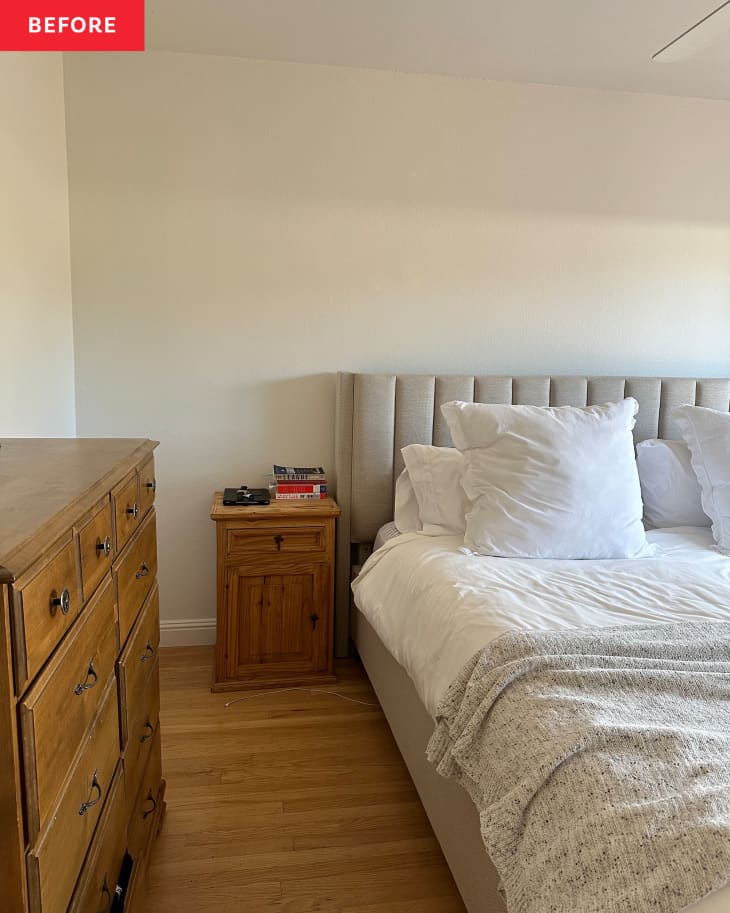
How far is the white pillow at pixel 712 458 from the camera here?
2430 millimetres

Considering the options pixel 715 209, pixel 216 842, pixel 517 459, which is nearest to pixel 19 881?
pixel 216 842

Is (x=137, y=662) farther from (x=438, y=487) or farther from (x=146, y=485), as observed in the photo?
(x=438, y=487)

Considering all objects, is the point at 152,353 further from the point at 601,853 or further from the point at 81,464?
the point at 601,853

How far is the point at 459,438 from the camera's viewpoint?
2.47 metres

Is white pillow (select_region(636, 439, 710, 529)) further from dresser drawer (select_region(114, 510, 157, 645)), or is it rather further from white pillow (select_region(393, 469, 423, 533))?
dresser drawer (select_region(114, 510, 157, 645))

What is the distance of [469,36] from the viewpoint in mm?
2459

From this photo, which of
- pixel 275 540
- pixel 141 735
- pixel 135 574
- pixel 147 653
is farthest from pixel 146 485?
pixel 275 540

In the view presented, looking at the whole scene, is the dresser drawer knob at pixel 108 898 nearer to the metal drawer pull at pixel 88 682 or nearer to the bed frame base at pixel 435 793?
the metal drawer pull at pixel 88 682

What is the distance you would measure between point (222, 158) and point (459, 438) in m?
1.47

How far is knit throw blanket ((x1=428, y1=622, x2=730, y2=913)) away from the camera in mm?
911

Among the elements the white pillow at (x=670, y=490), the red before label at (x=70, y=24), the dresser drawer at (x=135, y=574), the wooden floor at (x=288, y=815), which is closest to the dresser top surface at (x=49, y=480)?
the dresser drawer at (x=135, y=574)

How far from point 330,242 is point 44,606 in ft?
7.36

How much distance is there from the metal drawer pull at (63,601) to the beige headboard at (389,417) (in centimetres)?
186

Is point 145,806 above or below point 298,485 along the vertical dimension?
below
